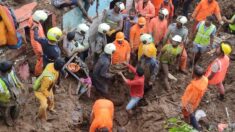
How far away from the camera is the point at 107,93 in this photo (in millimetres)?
11727

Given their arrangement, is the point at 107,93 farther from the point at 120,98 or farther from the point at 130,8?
the point at 130,8

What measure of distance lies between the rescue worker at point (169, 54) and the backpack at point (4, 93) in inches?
178

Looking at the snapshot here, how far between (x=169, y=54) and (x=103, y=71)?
1849mm

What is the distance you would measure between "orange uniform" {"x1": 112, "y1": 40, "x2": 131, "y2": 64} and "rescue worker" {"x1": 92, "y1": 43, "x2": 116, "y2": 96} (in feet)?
1.53

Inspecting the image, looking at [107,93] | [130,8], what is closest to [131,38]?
[107,93]

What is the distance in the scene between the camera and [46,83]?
9250 mm

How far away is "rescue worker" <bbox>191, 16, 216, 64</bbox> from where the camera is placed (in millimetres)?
12188

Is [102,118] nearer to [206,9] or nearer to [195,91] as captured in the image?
[195,91]

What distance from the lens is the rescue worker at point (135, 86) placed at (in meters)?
10.8

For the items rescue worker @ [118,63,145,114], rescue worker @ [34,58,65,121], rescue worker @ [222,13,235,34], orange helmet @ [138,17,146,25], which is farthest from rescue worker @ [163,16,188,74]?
rescue worker @ [34,58,65,121]

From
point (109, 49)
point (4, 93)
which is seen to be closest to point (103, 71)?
point (109, 49)

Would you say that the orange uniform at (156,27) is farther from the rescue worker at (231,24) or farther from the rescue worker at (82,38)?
the rescue worker at (231,24)

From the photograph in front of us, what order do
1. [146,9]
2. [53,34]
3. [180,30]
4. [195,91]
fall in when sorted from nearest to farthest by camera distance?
[195,91] → [53,34] → [180,30] → [146,9]

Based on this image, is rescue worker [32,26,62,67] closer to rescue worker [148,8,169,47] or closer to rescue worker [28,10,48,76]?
rescue worker [28,10,48,76]
